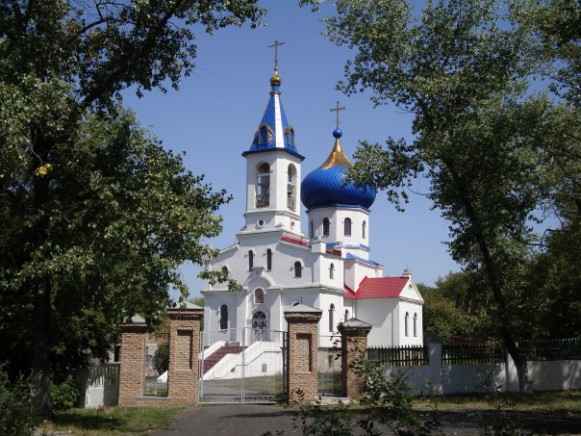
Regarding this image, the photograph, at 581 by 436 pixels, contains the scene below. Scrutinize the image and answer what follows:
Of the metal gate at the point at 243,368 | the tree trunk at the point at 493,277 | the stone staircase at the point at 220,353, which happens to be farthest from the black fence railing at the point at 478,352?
the stone staircase at the point at 220,353

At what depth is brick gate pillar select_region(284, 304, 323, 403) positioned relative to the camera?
18.5 metres

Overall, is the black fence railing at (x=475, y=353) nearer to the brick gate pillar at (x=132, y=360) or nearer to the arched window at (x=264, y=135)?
the brick gate pillar at (x=132, y=360)

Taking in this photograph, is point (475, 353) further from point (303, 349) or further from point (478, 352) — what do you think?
point (303, 349)

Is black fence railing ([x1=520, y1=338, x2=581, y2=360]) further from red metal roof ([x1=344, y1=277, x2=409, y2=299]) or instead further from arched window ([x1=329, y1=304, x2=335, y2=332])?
red metal roof ([x1=344, y1=277, x2=409, y2=299])

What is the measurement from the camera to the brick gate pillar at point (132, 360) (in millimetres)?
18805

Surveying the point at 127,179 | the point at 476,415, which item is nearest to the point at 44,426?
the point at 127,179

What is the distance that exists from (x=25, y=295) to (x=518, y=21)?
13.5 m

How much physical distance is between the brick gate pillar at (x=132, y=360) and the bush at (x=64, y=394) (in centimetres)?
124

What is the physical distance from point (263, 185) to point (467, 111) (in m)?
25.7

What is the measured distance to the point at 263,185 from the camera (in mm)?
43844

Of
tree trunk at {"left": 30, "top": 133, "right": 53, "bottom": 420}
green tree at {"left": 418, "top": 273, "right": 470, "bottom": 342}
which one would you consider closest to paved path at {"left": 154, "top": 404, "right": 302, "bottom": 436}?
tree trunk at {"left": 30, "top": 133, "right": 53, "bottom": 420}

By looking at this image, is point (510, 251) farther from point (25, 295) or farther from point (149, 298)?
point (25, 295)

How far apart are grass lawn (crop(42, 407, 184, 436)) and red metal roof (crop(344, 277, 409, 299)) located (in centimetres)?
2891

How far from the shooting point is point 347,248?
4788cm
